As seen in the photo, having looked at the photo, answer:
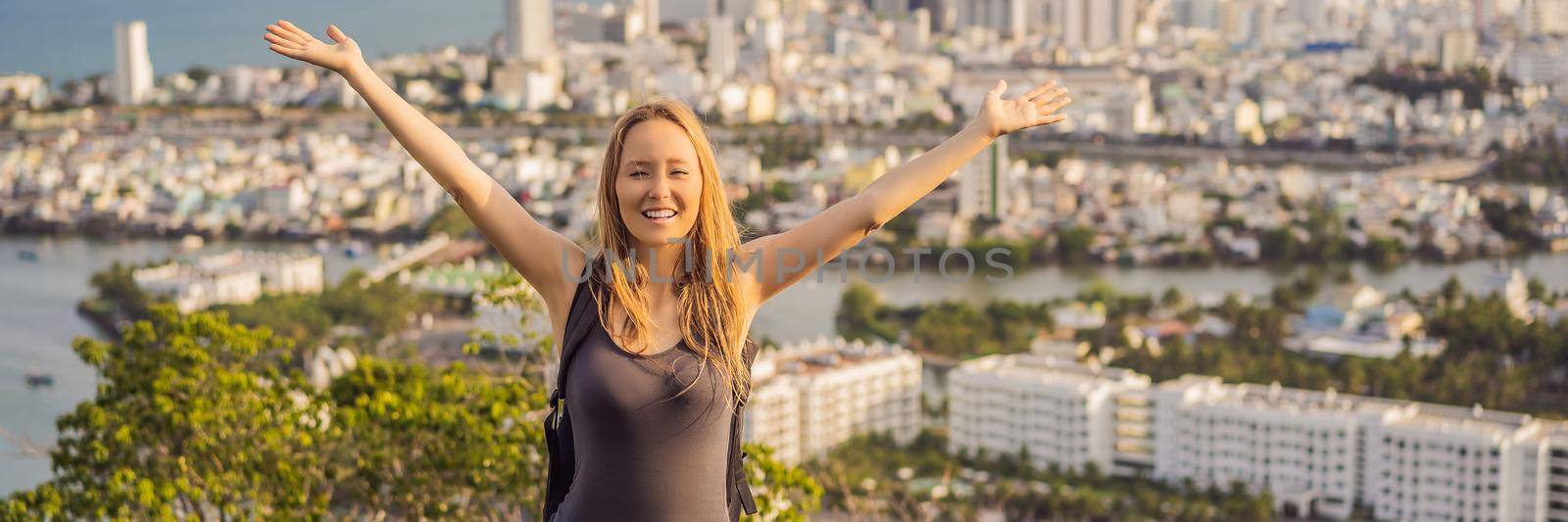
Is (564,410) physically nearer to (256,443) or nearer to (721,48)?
(256,443)

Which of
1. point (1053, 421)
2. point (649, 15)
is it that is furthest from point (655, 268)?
point (649, 15)

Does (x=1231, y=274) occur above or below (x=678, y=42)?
below

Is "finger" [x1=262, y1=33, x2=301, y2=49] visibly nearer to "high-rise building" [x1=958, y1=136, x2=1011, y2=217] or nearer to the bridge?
"high-rise building" [x1=958, y1=136, x2=1011, y2=217]

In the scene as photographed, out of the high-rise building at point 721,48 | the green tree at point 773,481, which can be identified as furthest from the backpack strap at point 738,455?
the high-rise building at point 721,48

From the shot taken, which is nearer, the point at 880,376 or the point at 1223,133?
the point at 880,376

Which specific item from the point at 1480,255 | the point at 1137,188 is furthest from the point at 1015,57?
the point at 1480,255

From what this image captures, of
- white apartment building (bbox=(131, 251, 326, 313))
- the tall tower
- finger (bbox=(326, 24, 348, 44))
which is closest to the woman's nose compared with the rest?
finger (bbox=(326, 24, 348, 44))

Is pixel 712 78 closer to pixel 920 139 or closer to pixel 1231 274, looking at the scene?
pixel 920 139
